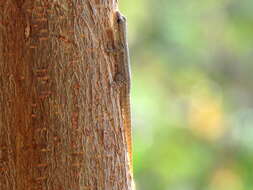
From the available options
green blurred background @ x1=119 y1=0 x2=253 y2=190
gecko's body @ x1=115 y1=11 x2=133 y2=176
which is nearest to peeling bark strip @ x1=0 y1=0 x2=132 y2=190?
gecko's body @ x1=115 y1=11 x2=133 y2=176

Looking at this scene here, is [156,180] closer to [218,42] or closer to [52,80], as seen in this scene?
[218,42]

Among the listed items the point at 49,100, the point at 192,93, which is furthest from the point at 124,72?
the point at 192,93

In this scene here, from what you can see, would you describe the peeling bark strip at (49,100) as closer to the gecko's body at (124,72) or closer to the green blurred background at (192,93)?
the gecko's body at (124,72)

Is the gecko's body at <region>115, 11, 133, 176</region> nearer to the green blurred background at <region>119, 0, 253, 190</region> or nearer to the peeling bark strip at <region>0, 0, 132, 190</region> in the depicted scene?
the peeling bark strip at <region>0, 0, 132, 190</region>

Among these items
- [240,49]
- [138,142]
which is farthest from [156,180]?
A: [240,49]

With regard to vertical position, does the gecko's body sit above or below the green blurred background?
below
